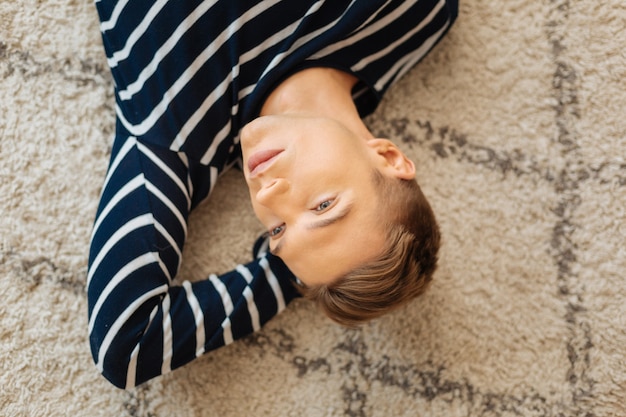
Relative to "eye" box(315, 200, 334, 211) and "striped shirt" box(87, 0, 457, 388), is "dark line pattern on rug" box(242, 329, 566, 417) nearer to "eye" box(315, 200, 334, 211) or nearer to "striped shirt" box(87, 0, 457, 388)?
"striped shirt" box(87, 0, 457, 388)

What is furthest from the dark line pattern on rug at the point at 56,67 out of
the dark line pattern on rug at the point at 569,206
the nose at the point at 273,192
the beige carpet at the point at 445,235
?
the dark line pattern on rug at the point at 569,206

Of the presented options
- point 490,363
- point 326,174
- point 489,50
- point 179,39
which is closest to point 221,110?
point 179,39

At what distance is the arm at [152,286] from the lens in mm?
881

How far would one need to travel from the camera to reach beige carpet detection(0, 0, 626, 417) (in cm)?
98

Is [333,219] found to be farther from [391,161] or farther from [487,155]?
[487,155]

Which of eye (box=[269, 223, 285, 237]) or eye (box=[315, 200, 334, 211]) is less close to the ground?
eye (box=[315, 200, 334, 211])

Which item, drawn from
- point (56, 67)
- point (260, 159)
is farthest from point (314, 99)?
point (56, 67)

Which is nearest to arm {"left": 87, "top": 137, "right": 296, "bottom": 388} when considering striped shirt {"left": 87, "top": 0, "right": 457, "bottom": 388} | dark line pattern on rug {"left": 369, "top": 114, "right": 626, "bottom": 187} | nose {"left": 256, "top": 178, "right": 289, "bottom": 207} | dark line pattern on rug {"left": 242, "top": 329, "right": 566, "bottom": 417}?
striped shirt {"left": 87, "top": 0, "right": 457, "bottom": 388}

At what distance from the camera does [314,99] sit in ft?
2.94

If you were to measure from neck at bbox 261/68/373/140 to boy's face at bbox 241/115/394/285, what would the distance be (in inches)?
3.0

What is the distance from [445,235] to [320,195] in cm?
35

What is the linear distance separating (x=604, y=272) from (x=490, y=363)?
0.84 feet

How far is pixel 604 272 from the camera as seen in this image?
1.01m

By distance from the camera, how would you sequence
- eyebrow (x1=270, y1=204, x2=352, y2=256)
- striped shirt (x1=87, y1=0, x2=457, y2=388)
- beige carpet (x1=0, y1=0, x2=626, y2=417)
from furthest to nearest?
beige carpet (x1=0, y1=0, x2=626, y2=417)
striped shirt (x1=87, y1=0, x2=457, y2=388)
eyebrow (x1=270, y1=204, x2=352, y2=256)
